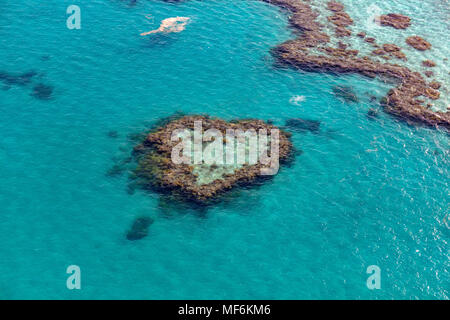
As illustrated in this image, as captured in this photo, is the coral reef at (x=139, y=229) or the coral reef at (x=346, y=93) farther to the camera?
the coral reef at (x=346, y=93)

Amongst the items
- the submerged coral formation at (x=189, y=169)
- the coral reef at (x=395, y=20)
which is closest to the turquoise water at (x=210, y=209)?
the submerged coral formation at (x=189, y=169)

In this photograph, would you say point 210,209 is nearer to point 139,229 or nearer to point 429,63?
point 139,229

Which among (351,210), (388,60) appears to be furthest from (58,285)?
(388,60)

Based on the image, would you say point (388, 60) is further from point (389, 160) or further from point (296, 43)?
point (389, 160)

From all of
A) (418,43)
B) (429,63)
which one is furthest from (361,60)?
(418,43)

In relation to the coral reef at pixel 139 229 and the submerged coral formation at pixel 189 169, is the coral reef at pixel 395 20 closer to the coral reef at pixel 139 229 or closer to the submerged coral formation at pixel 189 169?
the submerged coral formation at pixel 189 169
